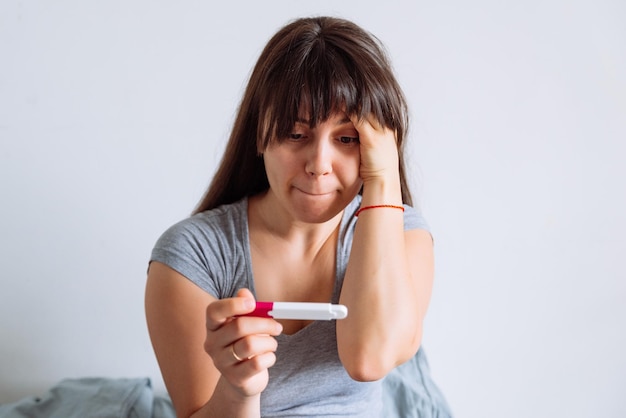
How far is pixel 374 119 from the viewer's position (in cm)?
108

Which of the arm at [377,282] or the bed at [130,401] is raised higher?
the arm at [377,282]

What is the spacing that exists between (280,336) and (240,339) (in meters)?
0.36

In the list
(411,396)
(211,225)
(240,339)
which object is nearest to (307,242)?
(211,225)

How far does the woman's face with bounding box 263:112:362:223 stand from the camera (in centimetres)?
106

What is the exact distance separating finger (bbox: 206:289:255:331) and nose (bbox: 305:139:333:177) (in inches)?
10.3

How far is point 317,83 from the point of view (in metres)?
1.05

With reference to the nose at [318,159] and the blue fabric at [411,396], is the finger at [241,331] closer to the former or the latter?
the nose at [318,159]

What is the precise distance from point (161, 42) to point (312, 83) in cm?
81

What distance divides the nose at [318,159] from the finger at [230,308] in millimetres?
262

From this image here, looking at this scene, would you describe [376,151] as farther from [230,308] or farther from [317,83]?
[230,308]

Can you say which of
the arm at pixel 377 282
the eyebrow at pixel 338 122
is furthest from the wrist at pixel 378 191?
the eyebrow at pixel 338 122

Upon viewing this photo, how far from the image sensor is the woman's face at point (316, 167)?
1060 millimetres

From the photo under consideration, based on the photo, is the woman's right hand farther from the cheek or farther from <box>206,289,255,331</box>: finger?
the cheek

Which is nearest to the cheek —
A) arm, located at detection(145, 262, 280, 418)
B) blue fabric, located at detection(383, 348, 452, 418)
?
arm, located at detection(145, 262, 280, 418)
